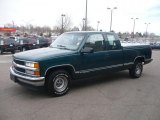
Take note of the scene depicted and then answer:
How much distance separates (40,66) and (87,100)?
5.27 ft

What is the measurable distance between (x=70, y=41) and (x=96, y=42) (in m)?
0.89

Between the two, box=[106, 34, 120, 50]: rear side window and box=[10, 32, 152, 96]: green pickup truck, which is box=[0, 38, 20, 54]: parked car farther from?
box=[106, 34, 120, 50]: rear side window

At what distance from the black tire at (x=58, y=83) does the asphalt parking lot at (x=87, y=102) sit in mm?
186

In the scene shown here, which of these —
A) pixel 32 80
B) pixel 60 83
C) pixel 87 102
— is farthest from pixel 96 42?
pixel 32 80

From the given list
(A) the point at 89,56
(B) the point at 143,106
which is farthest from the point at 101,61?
(B) the point at 143,106

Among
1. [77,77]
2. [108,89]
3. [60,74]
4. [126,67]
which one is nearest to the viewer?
[60,74]

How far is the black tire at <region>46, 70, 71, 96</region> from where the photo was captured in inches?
233

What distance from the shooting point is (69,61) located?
20.2ft

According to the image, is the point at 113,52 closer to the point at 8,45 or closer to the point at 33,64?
the point at 33,64

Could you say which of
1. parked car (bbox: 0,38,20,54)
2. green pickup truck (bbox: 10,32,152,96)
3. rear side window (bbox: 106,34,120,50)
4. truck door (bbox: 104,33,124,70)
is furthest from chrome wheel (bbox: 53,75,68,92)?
parked car (bbox: 0,38,20,54)

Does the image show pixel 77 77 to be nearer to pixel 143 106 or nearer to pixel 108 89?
pixel 108 89

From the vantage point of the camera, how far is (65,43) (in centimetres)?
694

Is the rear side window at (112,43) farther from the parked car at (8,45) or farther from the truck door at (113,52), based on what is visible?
the parked car at (8,45)

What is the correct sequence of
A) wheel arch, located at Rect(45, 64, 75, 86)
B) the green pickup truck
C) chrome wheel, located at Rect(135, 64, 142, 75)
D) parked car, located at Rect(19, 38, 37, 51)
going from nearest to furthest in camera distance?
the green pickup truck
wheel arch, located at Rect(45, 64, 75, 86)
chrome wheel, located at Rect(135, 64, 142, 75)
parked car, located at Rect(19, 38, 37, 51)
